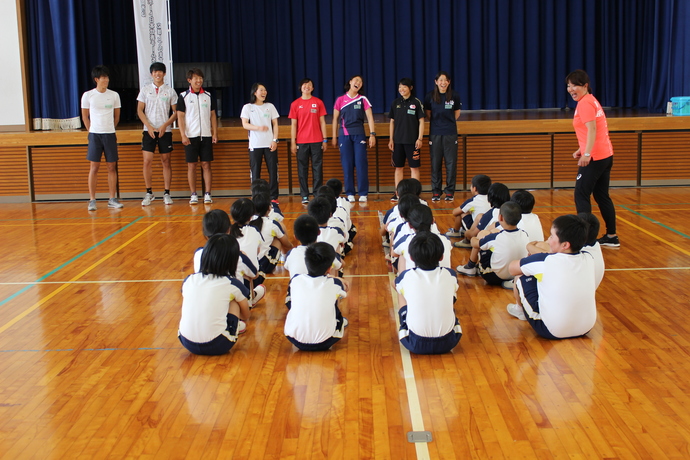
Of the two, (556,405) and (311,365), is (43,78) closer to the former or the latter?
(311,365)

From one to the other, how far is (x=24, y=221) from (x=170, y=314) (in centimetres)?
425

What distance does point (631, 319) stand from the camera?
165 inches

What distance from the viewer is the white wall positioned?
380 inches

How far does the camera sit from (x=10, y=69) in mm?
9844

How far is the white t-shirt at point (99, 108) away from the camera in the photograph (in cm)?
838

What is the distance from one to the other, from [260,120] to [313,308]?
504cm

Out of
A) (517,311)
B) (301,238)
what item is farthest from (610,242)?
(301,238)

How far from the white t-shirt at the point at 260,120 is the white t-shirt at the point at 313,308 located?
4.85 m

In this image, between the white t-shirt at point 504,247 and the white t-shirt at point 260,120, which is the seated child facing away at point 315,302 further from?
the white t-shirt at point 260,120

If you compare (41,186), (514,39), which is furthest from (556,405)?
(514,39)

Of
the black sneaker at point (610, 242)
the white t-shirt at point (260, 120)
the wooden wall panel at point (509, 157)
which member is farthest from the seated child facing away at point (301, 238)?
the wooden wall panel at point (509, 157)

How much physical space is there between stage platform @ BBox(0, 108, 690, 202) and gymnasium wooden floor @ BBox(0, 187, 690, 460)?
3.82 metres

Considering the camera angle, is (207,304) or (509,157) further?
(509,157)

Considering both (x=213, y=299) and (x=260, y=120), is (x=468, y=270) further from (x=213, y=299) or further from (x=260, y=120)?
(x=260, y=120)
